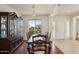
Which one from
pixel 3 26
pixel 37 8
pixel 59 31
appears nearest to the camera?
pixel 3 26

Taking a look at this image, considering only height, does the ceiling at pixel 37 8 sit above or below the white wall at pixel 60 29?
above

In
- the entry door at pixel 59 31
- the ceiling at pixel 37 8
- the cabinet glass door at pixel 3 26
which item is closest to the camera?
the ceiling at pixel 37 8

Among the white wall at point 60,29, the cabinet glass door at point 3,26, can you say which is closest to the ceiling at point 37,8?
the cabinet glass door at point 3,26

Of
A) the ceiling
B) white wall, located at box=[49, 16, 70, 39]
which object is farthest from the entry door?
the ceiling

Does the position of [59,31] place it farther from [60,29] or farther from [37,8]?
[37,8]

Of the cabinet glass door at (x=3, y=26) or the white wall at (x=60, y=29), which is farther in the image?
the white wall at (x=60, y=29)

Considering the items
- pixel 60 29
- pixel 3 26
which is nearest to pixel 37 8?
pixel 3 26

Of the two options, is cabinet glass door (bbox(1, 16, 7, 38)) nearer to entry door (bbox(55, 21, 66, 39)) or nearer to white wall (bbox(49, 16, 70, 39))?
white wall (bbox(49, 16, 70, 39))

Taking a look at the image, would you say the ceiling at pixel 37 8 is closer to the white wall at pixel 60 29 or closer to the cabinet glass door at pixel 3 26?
the cabinet glass door at pixel 3 26

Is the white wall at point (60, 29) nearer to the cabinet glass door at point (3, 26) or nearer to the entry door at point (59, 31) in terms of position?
the entry door at point (59, 31)

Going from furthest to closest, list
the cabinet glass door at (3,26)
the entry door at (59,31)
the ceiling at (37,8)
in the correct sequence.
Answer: the entry door at (59,31)
the cabinet glass door at (3,26)
the ceiling at (37,8)
